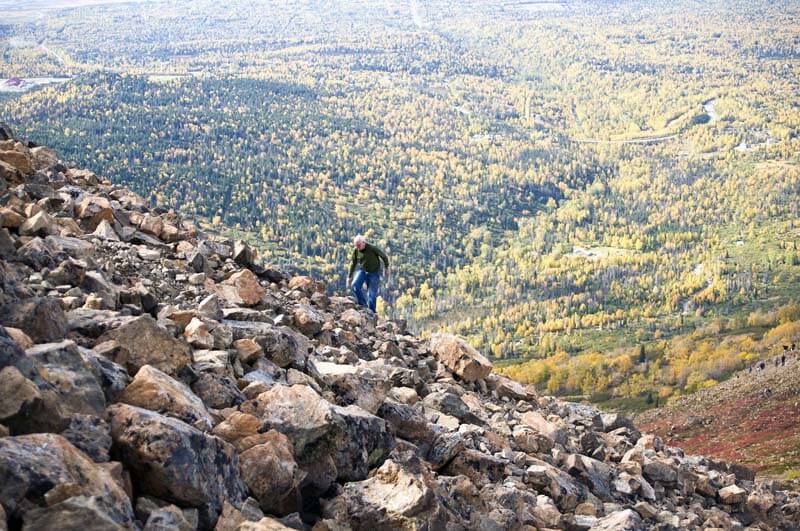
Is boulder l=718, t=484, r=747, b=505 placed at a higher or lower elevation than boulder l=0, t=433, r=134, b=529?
lower

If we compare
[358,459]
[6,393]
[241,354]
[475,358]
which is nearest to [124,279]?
[241,354]

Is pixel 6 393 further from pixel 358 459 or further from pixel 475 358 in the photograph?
pixel 475 358

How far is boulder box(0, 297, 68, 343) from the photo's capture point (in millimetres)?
14617

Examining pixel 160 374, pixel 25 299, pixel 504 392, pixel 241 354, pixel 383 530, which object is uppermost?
pixel 25 299

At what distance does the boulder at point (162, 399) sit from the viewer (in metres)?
13.9

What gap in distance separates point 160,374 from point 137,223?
16.6m

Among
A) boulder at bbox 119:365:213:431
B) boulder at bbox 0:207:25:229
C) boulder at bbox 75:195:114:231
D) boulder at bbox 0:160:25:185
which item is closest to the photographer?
boulder at bbox 119:365:213:431

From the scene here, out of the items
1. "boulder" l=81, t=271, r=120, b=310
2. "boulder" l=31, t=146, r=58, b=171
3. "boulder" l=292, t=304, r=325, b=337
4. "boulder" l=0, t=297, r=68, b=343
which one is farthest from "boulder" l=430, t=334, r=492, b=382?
"boulder" l=31, t=146, r=58, b=171

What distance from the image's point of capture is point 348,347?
27.2 meters

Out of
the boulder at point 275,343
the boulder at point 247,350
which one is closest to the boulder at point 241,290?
the boulder at point 275,343

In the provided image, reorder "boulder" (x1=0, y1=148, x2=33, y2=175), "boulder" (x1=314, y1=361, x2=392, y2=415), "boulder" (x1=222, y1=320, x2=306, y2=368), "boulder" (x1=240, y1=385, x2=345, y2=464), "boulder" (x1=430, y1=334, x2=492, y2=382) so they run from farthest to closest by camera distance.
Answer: "boulder" (x1=430, y1=334, x2=492, y2=382) → "boulder" (x1=0, y1=148, x2=33, y2=175) → "boulder" (x1=222, y1=320, x2=306, y2=368) → "boulder" (x1=314, y1=361, x2=392, y2=415) → "boulder" (x1=240, y1=385, x2=345, y2=464)

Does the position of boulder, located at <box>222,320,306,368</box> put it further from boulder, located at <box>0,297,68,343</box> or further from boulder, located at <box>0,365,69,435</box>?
boulder, located at <box>0,365,69,435</box>

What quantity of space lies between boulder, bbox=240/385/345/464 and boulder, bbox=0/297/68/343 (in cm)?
390

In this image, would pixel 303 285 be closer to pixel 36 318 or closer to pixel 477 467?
pixel 477 467
